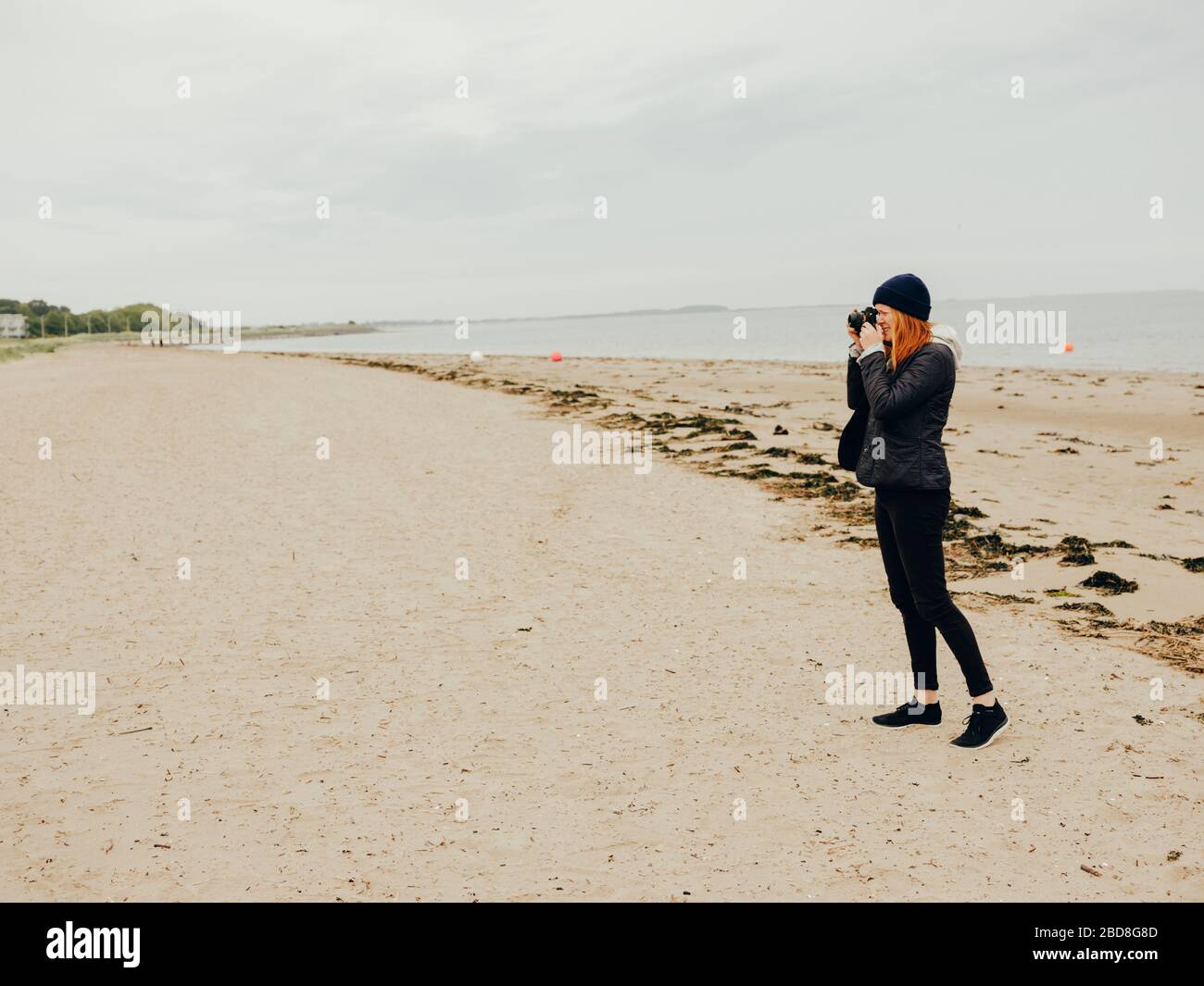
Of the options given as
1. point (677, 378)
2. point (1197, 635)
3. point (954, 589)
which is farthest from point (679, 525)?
point (677, 378)

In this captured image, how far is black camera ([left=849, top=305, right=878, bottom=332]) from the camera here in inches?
195

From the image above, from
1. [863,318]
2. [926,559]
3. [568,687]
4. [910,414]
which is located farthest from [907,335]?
[568,687]

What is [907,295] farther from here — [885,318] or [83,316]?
[83,316]

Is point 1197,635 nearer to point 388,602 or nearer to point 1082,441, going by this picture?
point 388,602

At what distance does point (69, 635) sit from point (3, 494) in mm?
5807

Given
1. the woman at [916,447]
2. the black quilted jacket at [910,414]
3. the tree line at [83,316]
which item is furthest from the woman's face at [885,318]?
the tree line at [83,316]

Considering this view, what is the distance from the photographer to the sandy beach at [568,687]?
12.9ft

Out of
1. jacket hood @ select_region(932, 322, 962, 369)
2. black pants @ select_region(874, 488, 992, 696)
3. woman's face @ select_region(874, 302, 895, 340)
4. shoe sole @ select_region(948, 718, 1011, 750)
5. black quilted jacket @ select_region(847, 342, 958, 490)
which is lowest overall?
shoe sole @ select_region(948, 718, 1011, 750)

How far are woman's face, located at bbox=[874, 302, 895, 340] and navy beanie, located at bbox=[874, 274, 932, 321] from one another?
3 cm

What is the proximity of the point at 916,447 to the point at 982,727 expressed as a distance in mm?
1586

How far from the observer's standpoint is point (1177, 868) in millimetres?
3791

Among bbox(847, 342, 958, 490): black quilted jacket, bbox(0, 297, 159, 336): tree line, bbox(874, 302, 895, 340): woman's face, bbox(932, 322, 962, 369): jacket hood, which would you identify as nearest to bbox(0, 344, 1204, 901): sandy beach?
bbox(847, 342, 958, 490): black quilted jacket

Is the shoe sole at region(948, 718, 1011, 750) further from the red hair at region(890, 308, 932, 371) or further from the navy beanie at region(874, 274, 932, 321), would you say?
the navy beanie at region(874, 274, 932, 321)

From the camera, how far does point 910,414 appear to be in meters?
4.80
